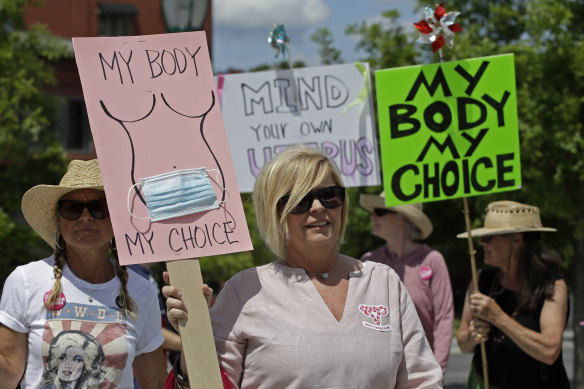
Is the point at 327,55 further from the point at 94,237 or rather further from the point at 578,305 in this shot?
the point at 94,237

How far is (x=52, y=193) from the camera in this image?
329 centimetres

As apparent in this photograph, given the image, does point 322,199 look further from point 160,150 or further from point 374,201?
point 374,201

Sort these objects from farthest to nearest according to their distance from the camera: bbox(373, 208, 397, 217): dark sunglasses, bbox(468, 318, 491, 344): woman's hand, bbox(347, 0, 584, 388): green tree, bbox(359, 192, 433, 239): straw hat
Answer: bbox(347, 0, 584, 388): green tree, bbox(373, 208, 397, 217): dark sunglasses, bbox(359, 192, 433, 239): straw hat, bbox(468, 318, 491, 344): woman's hand

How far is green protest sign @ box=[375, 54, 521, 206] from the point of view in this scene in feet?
14.7

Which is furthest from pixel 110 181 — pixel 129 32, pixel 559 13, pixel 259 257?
pixel 129 32

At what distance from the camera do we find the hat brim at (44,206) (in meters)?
3.27

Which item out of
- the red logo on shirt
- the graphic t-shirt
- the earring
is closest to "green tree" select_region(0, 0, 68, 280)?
the earring

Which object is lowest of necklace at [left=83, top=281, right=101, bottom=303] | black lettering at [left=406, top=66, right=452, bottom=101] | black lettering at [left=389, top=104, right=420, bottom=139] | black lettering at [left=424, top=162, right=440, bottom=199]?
necklace at [left=83, top=281, right=101, bottom=303]

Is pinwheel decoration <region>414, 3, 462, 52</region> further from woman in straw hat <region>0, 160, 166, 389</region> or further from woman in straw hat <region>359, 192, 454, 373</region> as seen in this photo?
woman in straw hat <region>0, 160, 166, 389</region>

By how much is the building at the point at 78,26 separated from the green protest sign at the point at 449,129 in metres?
21.2

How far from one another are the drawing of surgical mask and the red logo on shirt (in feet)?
1.96

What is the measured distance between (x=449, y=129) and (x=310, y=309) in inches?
83.1

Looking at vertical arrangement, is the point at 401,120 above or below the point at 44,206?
above

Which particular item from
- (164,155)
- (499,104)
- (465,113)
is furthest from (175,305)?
(499,104)
